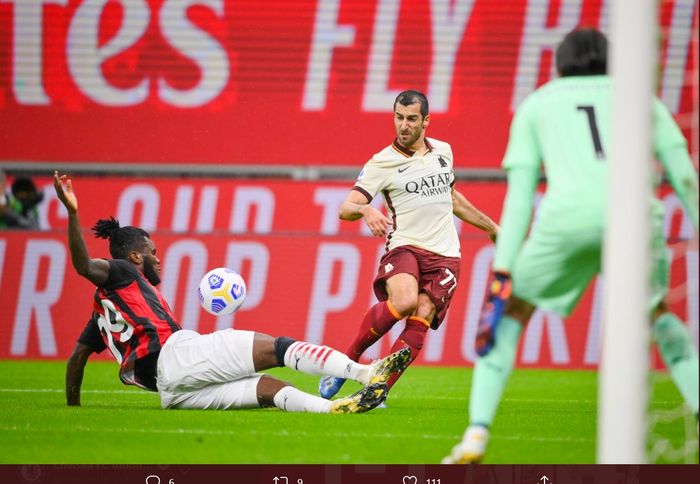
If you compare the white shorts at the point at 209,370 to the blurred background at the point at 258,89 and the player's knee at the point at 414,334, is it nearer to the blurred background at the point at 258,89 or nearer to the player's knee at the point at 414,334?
the player's knee at the point at 414,334

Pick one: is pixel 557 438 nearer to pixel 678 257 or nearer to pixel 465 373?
pixel 465 373

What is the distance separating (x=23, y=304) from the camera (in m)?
14.0

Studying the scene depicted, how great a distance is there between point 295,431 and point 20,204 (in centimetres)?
900

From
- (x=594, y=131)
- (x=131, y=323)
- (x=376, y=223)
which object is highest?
(x=376, y=223)

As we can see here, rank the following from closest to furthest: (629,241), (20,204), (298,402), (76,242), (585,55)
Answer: (629,241)
(585,55)
(76,242)
(298,402)
(20,204)

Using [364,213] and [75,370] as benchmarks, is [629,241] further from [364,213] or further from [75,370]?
[75,370]

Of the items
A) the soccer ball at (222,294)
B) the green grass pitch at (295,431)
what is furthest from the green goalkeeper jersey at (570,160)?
the soccer ball at (222,294)

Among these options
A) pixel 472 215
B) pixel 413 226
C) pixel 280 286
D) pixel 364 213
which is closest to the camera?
pixel 364 213

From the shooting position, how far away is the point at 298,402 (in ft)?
24.4

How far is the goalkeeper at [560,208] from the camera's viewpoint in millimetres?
4945

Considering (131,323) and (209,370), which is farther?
(131,323)

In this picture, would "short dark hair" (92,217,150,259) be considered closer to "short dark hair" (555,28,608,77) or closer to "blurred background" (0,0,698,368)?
"short dark hair" (555,28,608,77)

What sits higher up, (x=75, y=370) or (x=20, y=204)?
(x=20, y=204)

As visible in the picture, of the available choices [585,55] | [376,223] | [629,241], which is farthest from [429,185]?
[629,241]
